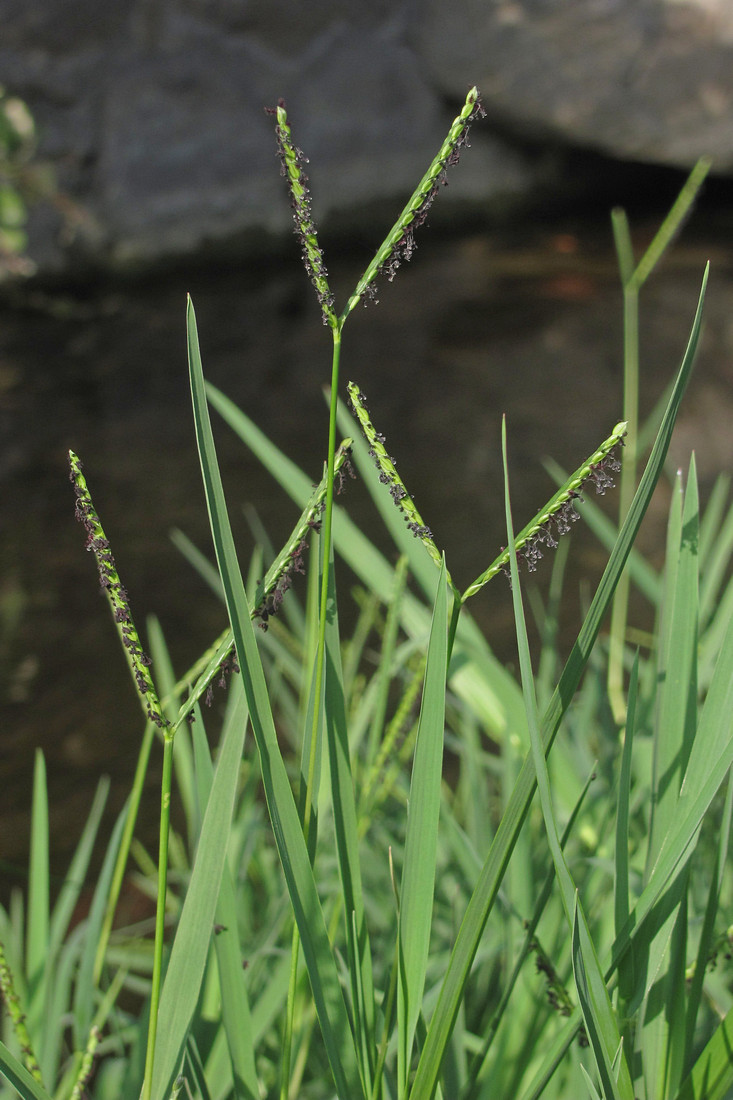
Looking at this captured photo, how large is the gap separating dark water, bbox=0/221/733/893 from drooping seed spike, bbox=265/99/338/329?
0.96 meters

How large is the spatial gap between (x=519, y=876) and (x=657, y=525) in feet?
4.14

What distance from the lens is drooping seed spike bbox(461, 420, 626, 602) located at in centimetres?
22

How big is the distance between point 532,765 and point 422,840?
47mm

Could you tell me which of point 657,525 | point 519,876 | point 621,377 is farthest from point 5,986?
point 621,377

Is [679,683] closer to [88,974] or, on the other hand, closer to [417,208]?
[417,208]

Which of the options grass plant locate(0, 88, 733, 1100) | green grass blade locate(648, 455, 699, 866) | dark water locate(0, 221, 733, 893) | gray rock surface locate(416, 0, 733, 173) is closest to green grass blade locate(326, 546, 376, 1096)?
grass plant locate(0, 88, 733, 1100)

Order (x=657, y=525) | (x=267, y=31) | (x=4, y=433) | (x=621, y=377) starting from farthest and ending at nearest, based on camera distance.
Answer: (x=267, y=31) < (x=621, y=377) < (x=4, y=433) < (x=657, y=525)

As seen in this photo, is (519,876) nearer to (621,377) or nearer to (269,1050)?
(269,1050)

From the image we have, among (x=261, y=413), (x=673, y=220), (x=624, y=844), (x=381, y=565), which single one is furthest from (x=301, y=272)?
(x=624, y=844)

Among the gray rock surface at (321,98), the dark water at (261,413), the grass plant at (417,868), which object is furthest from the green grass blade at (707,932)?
the gray rock surface at (321,98)

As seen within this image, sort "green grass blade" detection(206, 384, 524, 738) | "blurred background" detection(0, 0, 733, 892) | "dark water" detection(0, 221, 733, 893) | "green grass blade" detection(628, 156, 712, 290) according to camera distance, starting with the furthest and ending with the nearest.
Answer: "blurred background" detection(0, 0, 733, 892), "dark water" detection(0, 221, 733, 893), "green grass blade" detection(628, 156, 712, 290), "green grass blade" detection(206, 384, 524, 738)

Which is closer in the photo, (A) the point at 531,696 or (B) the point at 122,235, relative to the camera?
(A) the point at 531,696

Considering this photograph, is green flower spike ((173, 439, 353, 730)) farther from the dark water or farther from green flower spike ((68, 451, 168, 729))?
the dark water

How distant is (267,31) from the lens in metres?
2.90
